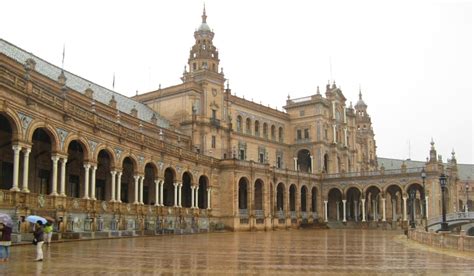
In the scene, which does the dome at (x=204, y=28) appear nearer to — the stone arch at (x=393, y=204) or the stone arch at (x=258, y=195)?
the stone arch at (x=258, y=195)

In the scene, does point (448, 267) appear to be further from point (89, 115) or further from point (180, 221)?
point (180, 221)

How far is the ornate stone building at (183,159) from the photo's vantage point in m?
31.2

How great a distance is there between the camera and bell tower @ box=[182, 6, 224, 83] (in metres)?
72.8

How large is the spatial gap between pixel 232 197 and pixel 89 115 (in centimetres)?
2584

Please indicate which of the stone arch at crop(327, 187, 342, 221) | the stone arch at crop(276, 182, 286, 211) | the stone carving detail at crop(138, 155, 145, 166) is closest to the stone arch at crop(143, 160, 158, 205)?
the stone carving detail at crop(138, 155, 145, 166)

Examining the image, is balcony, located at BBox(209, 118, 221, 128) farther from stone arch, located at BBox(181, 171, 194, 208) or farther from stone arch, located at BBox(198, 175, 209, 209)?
stone arch, located at BBox(181, 171, 194, 208)

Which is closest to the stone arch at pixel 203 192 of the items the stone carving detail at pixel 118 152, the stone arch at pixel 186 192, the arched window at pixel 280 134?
the stone arch at pixel 186 192

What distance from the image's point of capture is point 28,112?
28141 millimetres

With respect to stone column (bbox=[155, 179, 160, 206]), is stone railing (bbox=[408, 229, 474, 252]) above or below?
below

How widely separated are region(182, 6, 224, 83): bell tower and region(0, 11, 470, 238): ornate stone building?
0.16 metres

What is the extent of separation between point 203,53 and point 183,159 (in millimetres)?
26022

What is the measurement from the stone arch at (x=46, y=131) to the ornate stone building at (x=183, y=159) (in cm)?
7

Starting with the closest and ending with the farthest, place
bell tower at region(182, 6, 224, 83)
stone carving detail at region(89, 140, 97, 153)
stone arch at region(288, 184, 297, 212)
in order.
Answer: stone carving detail at region(89, 140, 97, 153) → bell tower at region(182, 6, 224, 83) → stone arch at region(288, 184, 297, 212)

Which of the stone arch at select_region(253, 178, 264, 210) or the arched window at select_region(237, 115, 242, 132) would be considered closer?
the stone arch at select_region(253, 178, 264, 210)
